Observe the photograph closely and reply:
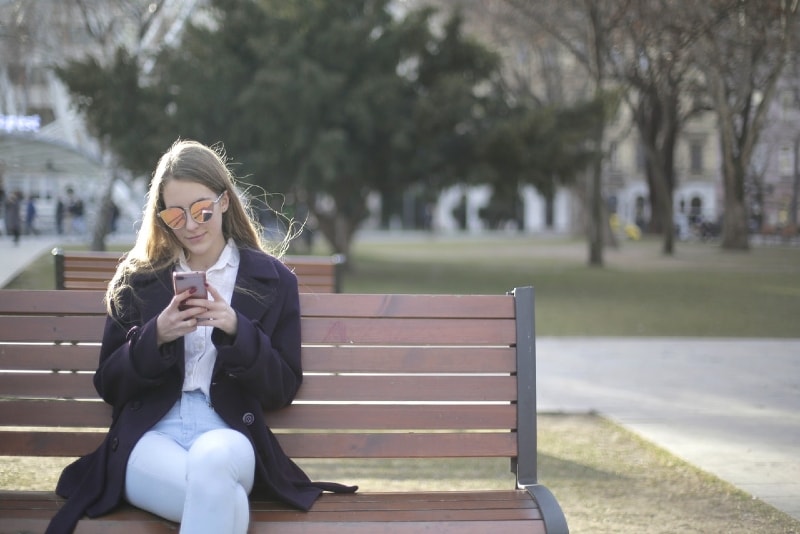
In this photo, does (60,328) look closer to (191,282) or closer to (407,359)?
(191,282)

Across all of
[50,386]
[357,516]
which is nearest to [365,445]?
[357,516]

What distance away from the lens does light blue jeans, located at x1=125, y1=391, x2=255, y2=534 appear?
9.70 ft

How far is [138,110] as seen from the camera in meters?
22.0

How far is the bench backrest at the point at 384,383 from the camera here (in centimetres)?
356

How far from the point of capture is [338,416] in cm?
358

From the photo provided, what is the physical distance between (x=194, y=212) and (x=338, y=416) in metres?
0.83

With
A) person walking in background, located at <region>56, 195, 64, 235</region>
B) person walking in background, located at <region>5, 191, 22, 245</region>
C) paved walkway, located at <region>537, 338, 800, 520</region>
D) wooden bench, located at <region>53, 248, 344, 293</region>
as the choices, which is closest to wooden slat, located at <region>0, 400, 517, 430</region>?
paved walkway, located at <region>537, 338, 800, 520</region>

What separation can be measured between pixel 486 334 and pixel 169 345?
1036 mm

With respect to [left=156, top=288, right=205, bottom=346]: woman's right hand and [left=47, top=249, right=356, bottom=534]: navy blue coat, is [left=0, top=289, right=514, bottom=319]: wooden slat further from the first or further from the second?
[left=156, top=288, right=205, bottom=346]: woman's right hand

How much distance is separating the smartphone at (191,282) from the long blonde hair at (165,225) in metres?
0.43

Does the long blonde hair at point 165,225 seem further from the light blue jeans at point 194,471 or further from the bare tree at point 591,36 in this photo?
the bare tree at point 591,36

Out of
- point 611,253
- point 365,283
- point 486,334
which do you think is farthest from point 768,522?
point 611,253

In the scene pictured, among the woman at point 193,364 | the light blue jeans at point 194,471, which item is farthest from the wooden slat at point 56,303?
the light blue jeans at point 194,471

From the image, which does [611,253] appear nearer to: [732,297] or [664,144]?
[664,144]
